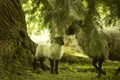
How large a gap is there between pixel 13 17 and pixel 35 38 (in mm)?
9314

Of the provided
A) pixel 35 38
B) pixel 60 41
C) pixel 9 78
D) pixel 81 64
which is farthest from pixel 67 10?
pixel 35 38

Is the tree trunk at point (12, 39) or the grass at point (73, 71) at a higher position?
the tree trunk at point (12, 39)

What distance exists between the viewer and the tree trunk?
6719 millimetres

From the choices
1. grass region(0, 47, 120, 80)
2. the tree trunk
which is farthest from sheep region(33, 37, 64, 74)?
the tree trunk

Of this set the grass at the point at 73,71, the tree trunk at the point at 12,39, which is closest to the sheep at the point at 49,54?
the grass at the point at 73,71

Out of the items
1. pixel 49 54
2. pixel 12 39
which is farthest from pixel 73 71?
pixel 12 39

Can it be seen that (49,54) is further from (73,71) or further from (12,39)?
(12,39)

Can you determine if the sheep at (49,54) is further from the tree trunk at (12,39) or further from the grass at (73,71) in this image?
the tree trunk at (12,39)

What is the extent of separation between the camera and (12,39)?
7059 mm

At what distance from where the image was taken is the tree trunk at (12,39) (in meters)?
6.72

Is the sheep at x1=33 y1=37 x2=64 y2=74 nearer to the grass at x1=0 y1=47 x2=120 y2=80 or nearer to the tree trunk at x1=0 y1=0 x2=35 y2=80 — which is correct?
the grass at x1=0 y1=47 x2=120 y2=80

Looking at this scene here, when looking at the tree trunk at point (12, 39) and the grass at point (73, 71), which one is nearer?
the tree trunk at point (12, 39)

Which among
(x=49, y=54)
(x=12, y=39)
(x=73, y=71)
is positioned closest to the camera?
(x=12, y=39)

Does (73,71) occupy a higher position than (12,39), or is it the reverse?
(12,39)
